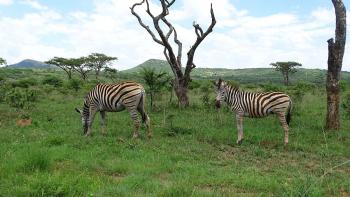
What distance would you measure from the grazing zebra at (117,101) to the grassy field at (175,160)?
48 centimetres

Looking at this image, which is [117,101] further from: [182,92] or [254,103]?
[182,92]

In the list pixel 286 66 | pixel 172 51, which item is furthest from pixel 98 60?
pixel 172 51

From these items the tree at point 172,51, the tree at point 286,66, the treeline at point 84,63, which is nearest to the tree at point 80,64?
the treeline at point 84,63

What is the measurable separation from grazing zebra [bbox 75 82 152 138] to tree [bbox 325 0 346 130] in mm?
5985

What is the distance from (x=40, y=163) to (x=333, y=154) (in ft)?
23.1

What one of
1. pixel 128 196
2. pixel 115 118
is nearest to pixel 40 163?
pixel 128 196

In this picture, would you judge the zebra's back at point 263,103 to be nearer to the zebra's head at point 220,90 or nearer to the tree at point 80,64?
the zebra's head at point 220,90

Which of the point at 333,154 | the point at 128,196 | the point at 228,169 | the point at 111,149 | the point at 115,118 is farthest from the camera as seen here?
the point at 115,118

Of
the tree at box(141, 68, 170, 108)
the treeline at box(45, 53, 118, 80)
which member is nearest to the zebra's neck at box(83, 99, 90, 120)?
the tree at box(141, 68, 170, 108)

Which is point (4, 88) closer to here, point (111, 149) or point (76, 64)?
point (111, 149)

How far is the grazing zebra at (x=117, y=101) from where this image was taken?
12.6 meters

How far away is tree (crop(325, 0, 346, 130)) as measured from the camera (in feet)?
46.9

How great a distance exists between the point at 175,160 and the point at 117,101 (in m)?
3.74

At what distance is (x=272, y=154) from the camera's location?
35.7ft
